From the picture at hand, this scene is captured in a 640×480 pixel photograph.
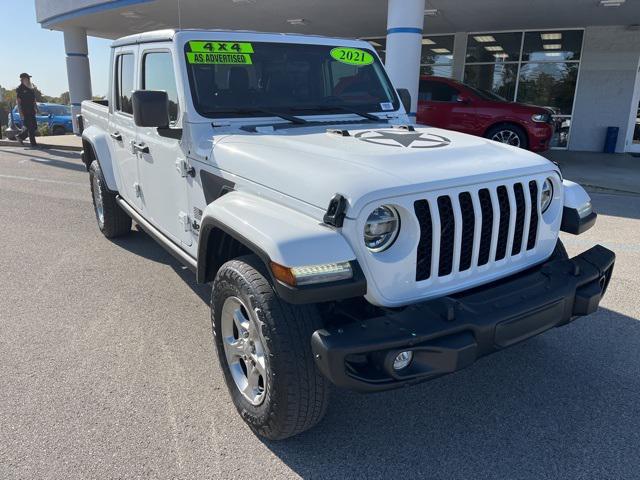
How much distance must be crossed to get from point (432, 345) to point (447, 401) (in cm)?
97

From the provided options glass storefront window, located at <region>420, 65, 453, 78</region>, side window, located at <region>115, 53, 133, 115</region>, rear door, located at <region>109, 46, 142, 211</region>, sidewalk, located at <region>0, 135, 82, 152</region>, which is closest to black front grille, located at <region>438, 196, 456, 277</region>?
rear door, located at <region>109, 46, 142, 211</region>

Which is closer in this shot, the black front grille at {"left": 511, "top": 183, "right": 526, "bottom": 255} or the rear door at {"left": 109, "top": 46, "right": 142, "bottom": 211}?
the black front grille at {"left": 511, "top": 183, "right": 526, "bottom": 255}

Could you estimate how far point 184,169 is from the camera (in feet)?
11.0

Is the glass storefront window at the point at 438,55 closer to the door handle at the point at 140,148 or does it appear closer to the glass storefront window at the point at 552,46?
the glass storefront window at the point at 552,46

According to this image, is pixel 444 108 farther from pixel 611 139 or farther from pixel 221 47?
pixel 221 47

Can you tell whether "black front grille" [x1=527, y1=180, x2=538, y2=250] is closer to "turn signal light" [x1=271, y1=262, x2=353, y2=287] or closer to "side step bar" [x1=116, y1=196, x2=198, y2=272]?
"turn signal light" [x1=271, y1=262, x2=353, y2=287]

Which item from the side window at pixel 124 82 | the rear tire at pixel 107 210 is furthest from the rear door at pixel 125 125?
the rear tire at pixel 107 210

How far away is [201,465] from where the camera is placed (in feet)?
7.98

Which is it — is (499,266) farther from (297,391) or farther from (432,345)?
(297,391)

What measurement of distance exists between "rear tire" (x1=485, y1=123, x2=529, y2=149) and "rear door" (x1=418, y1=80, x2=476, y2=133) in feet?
1.66

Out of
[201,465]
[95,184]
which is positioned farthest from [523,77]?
[201,465]

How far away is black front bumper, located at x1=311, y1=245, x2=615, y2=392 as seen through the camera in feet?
6.76

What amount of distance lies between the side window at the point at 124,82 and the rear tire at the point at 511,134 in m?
8.18

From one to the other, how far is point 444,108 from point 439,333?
10.1 metres
